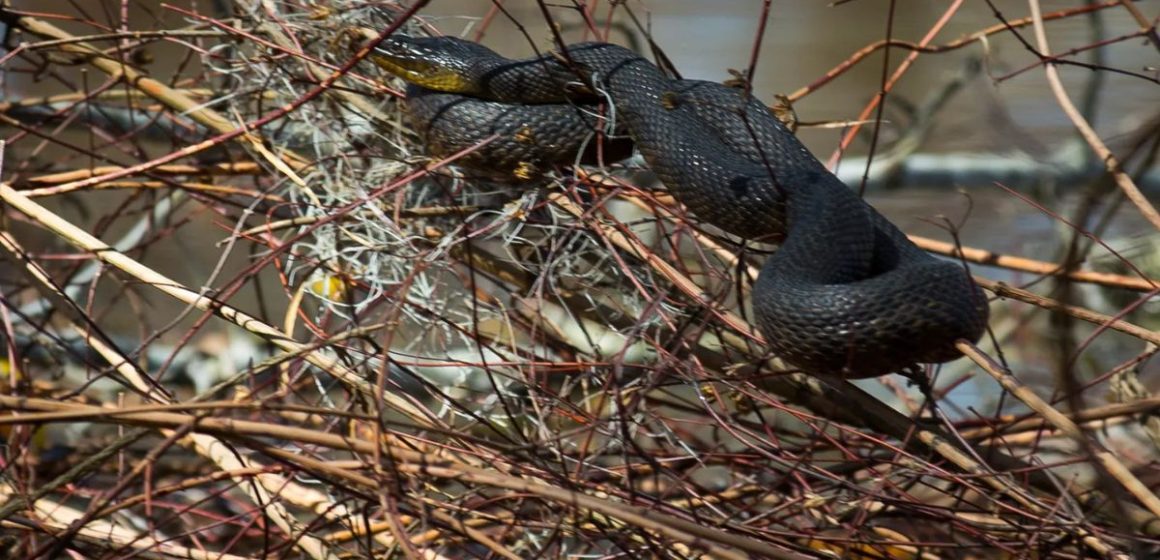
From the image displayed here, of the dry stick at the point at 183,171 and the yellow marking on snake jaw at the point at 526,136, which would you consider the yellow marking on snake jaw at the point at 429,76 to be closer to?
the yellow marking on snake jaw at the point at 526,136

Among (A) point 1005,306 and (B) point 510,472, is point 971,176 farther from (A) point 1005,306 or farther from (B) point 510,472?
(B) point 510,472

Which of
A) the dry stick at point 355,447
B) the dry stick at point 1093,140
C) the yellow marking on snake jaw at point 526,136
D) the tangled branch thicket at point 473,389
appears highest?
the dry stick at point 1093,140

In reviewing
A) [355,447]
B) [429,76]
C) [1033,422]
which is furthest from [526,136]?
[1033,422]

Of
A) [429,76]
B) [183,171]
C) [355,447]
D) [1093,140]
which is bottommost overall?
[355,447]

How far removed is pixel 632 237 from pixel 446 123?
30 centimetres

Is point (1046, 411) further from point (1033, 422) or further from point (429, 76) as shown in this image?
point (429, 76)

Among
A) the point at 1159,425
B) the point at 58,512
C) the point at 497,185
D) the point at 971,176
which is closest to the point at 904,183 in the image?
the point at 971,176

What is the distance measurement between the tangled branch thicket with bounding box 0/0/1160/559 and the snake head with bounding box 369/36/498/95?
0.03m

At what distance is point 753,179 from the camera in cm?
121

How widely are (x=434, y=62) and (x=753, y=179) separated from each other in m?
0.53

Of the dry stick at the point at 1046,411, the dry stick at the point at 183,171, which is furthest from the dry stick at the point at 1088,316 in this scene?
the dry stick at the point at 183,171

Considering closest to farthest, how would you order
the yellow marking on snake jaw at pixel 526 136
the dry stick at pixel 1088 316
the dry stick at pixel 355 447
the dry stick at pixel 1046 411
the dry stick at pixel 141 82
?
the dry stick at pixel 355 447
the dry stick at pixel 1046 411
the dry stick at pixel 1088 316
the yellow marking on snake jaw at pixel 526 136
the dry stick at pixel 141 82

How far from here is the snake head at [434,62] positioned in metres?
1.50

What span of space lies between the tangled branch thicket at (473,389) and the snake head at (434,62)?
34mm
